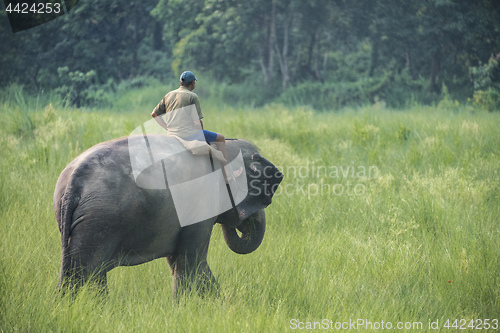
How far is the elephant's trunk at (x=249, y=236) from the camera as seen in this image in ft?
13.1

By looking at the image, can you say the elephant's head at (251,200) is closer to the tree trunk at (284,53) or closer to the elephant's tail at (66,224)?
the elephant's tail at (66,224)

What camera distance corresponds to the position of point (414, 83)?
2250 centimetres

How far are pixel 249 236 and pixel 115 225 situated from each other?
1.32 metres

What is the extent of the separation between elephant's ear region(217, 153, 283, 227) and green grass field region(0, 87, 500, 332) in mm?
495

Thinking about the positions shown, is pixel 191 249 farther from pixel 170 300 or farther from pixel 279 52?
pixel 279 52

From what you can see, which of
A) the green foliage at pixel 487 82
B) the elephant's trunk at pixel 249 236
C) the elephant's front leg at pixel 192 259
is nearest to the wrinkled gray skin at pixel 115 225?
the elephant's front leg at pixel 192 259

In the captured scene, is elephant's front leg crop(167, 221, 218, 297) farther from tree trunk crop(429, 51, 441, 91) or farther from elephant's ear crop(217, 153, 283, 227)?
tree trunk crop(429, 51, 441, 91)

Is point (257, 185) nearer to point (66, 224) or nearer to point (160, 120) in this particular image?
point (160, 120)

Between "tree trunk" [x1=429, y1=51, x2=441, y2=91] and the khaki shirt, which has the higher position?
the khaki shirt

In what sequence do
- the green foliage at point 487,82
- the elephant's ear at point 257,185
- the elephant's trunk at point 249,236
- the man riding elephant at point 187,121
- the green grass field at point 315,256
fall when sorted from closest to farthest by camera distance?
the green grass field at point 315,256 → the man riding elephant at point 187,121 → the elephant's ear at point 257,185 → the elephant's trunk at point 249,236 → the green foliage at point 487,82

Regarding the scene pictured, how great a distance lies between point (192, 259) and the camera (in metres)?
3.47

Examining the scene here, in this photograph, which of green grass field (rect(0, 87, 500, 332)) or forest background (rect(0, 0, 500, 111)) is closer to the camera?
green grass field (rect(0, 87, 500, 332))

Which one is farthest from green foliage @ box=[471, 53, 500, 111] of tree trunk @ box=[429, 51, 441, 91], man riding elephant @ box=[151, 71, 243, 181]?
man riding elephant @ box=[151, 71, 243, 181]

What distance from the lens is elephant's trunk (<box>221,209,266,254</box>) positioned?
13.1 ft
